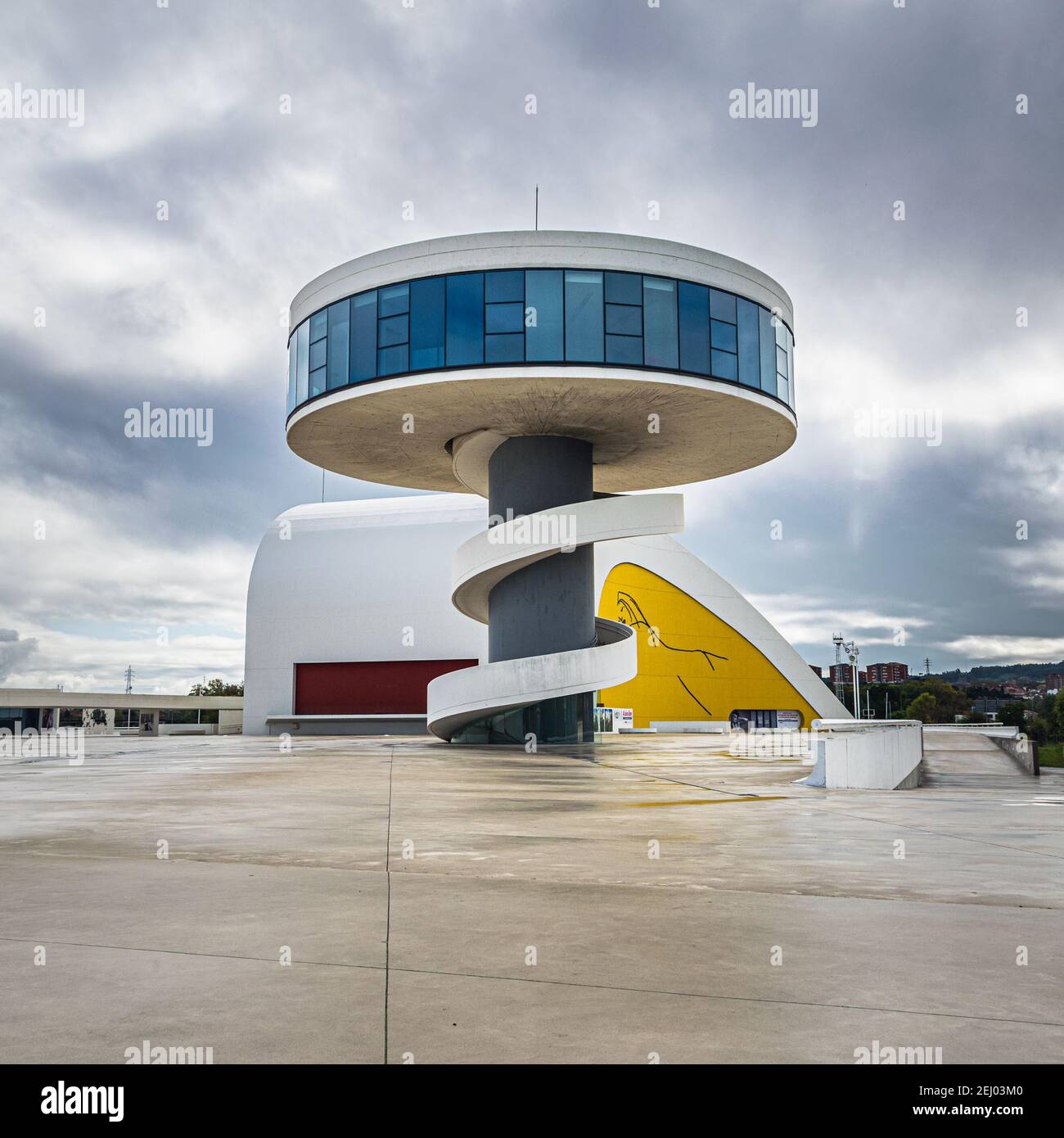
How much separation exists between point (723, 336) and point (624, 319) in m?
3.10

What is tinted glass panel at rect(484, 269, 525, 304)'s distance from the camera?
28281 mm

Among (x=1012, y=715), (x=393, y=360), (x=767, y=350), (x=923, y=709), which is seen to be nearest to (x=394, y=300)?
(x=393, y=360)

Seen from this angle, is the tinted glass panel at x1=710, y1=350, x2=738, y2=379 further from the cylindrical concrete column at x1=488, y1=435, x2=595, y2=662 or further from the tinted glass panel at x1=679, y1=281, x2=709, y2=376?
the cylindrical concrete column at x1=488, y1=435, x2=595, y2=662

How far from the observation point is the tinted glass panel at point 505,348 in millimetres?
27906

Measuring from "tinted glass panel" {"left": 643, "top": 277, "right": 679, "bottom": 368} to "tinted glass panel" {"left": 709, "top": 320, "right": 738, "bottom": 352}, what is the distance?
1.22m

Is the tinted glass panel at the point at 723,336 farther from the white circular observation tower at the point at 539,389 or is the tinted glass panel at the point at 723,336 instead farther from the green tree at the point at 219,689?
the green tree at the point at 219,689

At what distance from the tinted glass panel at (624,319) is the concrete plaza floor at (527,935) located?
62.2ft

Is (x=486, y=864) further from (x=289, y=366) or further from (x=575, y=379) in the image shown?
(x=289, y=366)

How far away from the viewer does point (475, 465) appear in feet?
113

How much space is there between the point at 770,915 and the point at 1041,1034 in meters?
2.12

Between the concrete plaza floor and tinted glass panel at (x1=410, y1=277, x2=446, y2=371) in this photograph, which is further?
tinted glass panel at (x1=410, y1=277, x2=446, y2=371)

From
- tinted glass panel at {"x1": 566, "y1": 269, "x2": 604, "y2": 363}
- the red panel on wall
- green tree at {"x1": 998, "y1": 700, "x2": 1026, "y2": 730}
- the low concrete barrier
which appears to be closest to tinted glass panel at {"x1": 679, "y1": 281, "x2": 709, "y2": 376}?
tinted glass panel at {"x1": 566, "y1": 269, "x2": 604, "y2": 363}

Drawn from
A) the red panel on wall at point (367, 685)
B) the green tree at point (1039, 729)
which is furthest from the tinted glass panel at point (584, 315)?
the green tree at point (1039, 729)

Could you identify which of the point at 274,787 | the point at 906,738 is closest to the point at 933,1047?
the point at 274,787
